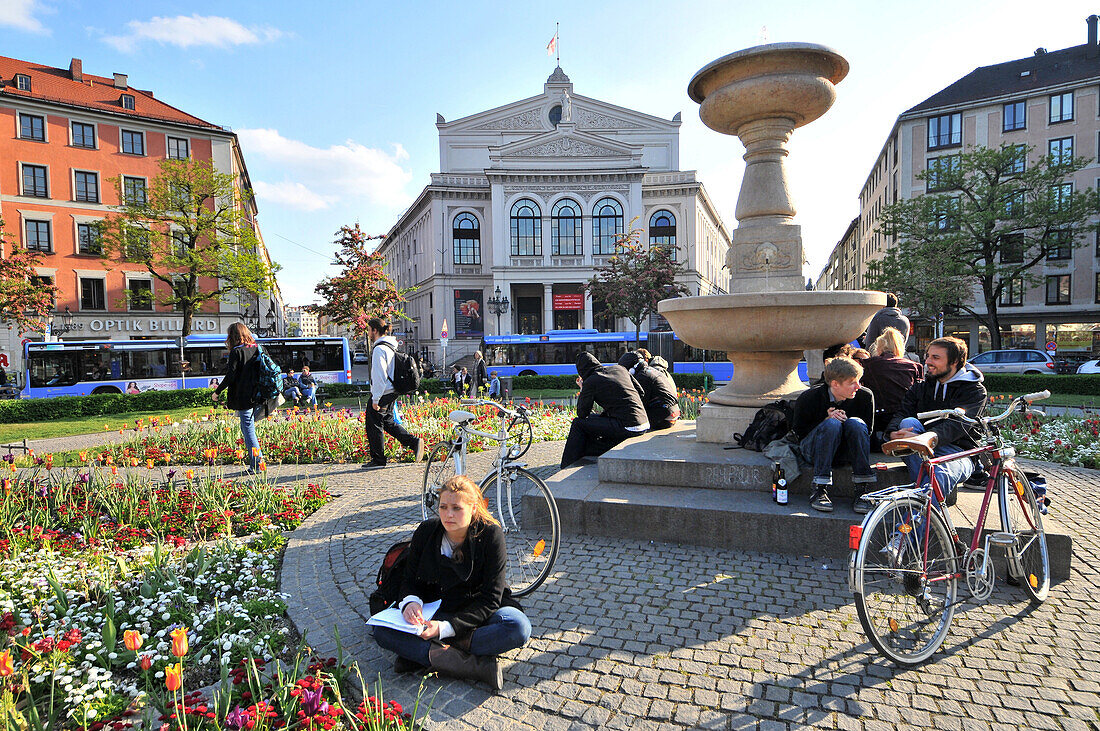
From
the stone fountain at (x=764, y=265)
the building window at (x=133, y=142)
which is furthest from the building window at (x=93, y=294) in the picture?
the stone fountain at (x=764, y=265)

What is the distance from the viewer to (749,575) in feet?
14.3

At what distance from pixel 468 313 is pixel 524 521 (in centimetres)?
4755

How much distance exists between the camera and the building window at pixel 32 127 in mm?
35719

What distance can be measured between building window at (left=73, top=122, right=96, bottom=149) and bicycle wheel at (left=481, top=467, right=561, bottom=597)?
46290mm

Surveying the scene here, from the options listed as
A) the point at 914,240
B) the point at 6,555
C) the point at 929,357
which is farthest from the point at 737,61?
the point at 914,240

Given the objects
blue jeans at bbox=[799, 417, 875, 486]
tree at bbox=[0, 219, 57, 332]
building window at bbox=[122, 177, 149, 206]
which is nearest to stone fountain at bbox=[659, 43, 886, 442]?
blue jeans at bbox=[799, 417, 875, 486]

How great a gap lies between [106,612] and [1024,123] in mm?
59907

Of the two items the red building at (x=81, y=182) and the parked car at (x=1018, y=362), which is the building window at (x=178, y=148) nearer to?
the red building at (x=81, y=182)

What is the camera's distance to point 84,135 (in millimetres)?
37438

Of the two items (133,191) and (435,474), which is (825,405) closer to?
(435,474)

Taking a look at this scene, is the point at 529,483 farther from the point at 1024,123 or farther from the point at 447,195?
the point at 1024,123

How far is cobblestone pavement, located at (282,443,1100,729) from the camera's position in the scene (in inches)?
110

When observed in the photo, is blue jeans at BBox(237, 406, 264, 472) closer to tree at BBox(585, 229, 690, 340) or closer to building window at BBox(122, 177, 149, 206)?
tree at BBox(585, 229, 690, 340)

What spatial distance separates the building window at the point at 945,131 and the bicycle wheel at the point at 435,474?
56.2m
